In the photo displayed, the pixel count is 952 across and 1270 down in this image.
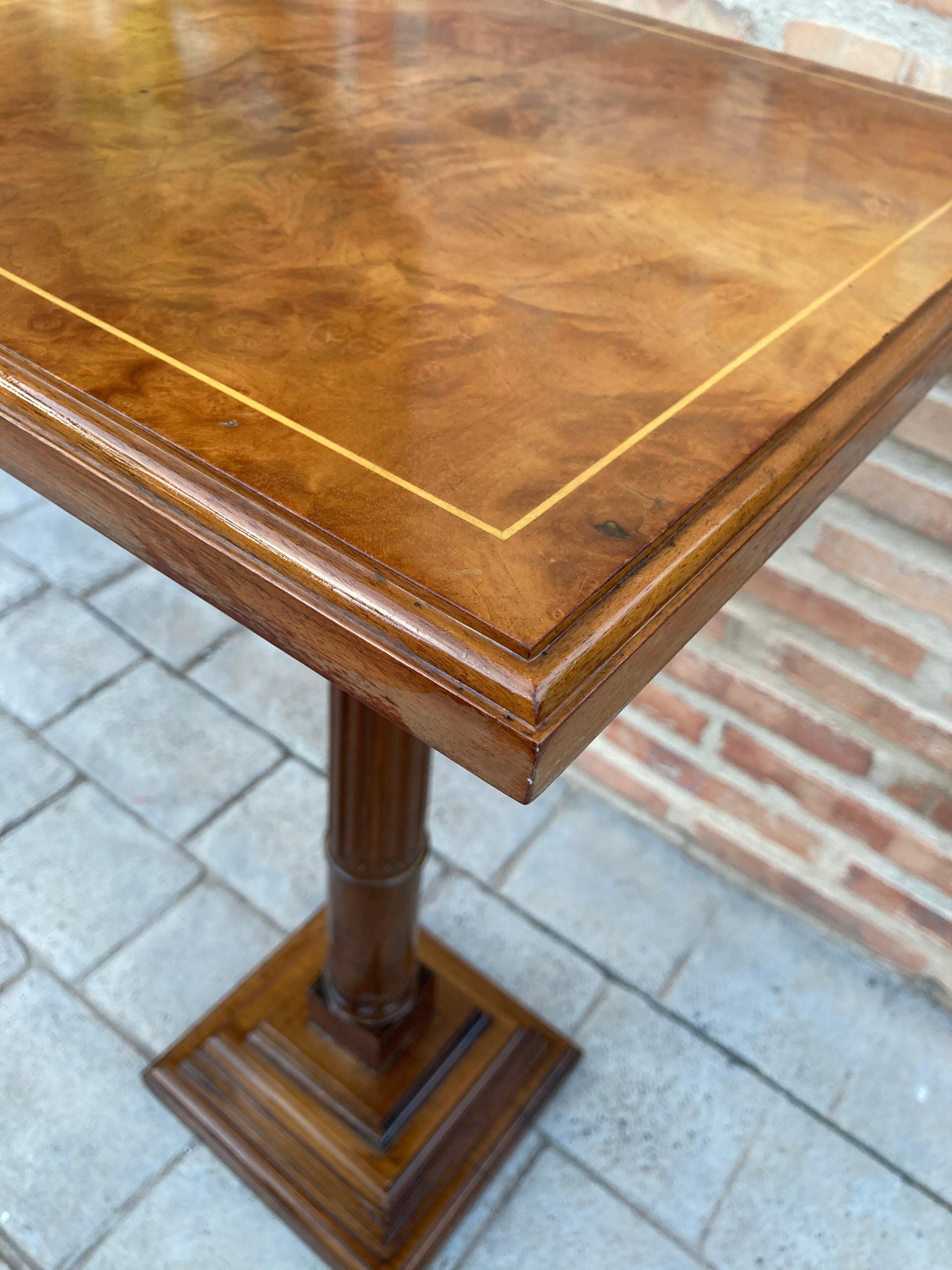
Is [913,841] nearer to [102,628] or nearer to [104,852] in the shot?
[104,852]

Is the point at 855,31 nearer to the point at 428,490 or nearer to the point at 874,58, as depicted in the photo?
the point at 874,58

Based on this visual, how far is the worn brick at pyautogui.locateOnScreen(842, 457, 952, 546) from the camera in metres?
1.28

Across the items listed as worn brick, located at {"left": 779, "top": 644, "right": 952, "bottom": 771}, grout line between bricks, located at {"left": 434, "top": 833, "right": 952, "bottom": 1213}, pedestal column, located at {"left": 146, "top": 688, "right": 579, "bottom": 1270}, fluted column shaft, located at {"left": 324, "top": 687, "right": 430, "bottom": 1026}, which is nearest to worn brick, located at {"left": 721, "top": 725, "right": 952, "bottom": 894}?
worn brick, located at {"left": 779, "top": 644, "right": 952, "bottom": 771}

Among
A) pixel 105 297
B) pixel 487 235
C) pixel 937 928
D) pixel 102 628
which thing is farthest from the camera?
pixel 102 628

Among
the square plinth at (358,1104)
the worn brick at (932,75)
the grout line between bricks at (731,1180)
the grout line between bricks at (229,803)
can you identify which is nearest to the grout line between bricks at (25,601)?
the grout line between bricks at (229,803)

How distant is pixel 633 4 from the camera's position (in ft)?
4.30

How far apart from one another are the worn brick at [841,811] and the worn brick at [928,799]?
4 cm

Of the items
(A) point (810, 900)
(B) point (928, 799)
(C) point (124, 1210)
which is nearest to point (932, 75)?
(B) point (928, 799)

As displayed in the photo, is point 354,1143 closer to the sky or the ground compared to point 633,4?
closer to the ground

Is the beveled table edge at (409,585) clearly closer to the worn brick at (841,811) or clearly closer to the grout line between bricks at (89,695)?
the worn brick at (841,811)

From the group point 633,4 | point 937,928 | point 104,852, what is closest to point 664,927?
point 937,928

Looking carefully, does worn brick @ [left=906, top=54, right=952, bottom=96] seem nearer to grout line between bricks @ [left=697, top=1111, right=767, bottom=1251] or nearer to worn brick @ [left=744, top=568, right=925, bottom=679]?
worn brick @ [left=744, top=568, right=925, bottom=679]

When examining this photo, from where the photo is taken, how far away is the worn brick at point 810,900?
1574 mm

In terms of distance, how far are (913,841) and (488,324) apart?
109 cm
